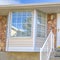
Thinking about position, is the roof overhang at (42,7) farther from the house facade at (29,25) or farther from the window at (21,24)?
the window at (21,24)

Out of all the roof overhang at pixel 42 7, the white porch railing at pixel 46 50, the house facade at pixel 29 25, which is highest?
the roof overhang at pixel 42 7

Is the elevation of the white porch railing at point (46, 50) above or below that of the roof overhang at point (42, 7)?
below

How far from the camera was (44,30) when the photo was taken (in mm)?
14055

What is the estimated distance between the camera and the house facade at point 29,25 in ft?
43.0

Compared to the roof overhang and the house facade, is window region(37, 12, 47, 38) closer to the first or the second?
the house facade

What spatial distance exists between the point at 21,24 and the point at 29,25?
51 cm

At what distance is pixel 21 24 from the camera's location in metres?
13.5

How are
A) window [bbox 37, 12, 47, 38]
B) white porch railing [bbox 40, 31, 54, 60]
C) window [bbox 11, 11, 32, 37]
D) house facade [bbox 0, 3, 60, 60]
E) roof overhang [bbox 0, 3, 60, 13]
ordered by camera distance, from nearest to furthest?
white porch railing [bbox 40, 31, 54, 60] < roof overhang [bbox 0, 3, 60, 13] < house facade [bbox 0, 3, 60, 60] < window [bbox 11, 11, 32, 37] < window [bbox 37, 12, 47, 38]

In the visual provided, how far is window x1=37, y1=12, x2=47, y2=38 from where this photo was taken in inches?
534

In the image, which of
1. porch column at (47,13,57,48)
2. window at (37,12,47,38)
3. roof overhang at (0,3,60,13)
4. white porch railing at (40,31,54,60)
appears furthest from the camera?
porch column at (47,13,57,48)

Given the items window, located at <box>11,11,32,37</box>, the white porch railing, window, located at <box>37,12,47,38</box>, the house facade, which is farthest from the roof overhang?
the white porch railing

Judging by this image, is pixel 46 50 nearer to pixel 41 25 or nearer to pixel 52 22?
pixel 41 25

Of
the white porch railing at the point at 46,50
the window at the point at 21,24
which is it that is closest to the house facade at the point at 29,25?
the window at the point at 21,24

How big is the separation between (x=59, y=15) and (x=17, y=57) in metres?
3.93
